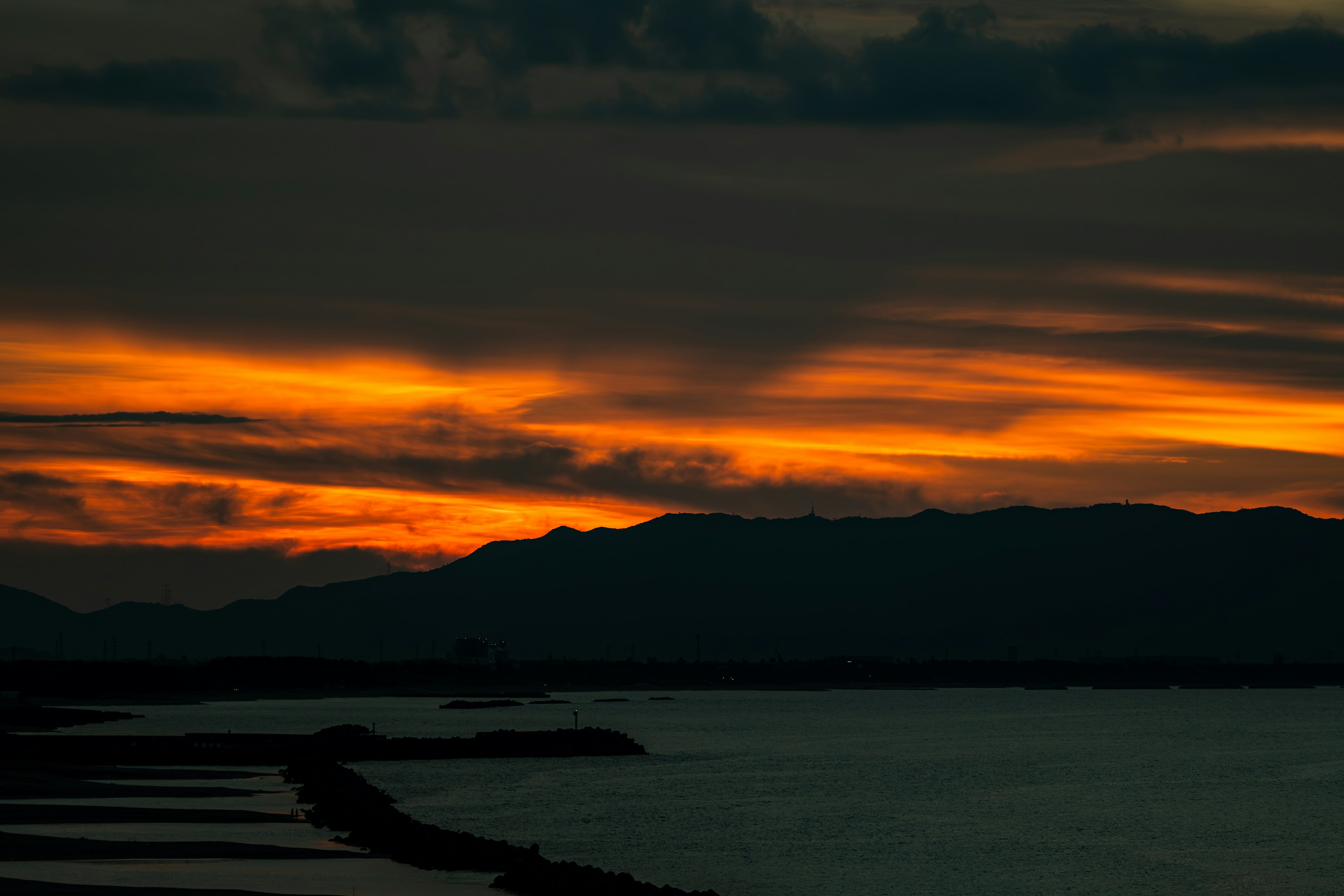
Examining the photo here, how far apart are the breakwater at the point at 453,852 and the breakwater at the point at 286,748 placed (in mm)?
29894

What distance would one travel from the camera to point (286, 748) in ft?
372

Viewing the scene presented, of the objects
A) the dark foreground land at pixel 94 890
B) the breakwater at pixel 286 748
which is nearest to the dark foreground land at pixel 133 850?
the dark foreground land at pixel 94 890

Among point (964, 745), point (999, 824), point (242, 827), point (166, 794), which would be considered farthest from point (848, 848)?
point (964, 745)

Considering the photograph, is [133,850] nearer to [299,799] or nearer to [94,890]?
[94,890]

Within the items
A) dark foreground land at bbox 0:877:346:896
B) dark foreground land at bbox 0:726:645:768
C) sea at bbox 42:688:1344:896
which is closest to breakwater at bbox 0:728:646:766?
dark foreground land at bbox 0:726:645:768

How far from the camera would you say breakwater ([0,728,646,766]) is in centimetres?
10156

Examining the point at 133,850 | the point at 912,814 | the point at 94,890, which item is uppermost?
the point at 94,890

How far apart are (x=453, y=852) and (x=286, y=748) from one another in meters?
63.6

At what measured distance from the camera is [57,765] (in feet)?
301

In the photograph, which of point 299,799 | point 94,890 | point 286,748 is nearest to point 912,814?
point 299,799

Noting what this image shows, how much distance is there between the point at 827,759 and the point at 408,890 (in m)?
89.8

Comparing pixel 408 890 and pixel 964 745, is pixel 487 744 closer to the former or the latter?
pixel 964 745

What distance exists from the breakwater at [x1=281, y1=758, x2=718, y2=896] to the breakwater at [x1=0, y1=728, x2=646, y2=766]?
29894 mm

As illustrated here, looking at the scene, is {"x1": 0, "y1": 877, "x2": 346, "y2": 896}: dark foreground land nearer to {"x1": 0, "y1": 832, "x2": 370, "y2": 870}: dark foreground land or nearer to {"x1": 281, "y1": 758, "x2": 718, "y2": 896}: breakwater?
{"x1": 0, "y1": 832, "x2": 370, "y2": 870}: dark foreground land
